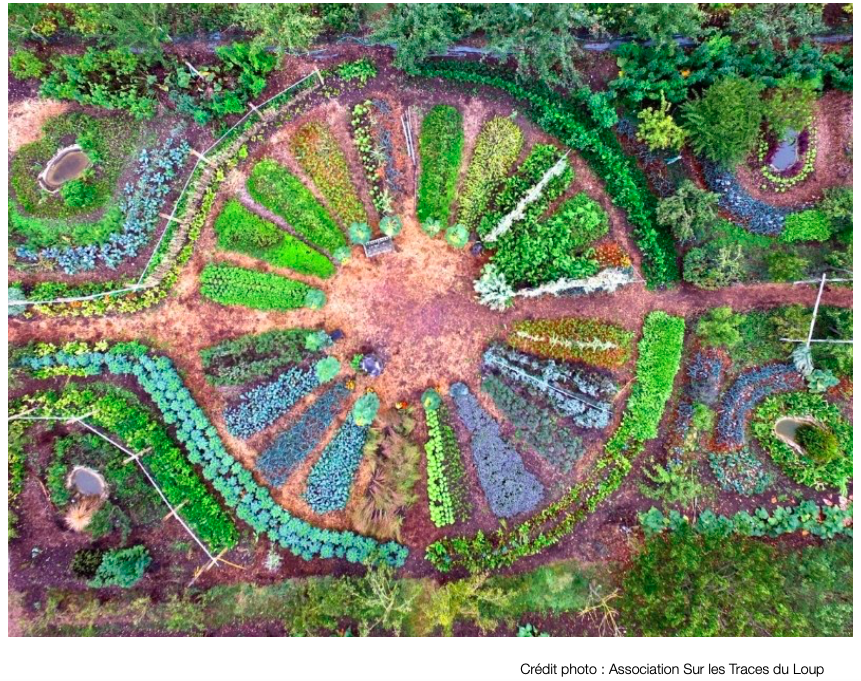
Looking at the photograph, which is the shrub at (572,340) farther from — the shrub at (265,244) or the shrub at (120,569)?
the shrub at (120,569)

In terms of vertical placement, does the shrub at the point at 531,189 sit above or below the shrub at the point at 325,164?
below

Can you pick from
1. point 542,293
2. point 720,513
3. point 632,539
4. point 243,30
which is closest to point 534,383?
point 542,293

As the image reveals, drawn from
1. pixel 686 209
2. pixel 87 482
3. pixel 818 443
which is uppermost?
pixel 686 209

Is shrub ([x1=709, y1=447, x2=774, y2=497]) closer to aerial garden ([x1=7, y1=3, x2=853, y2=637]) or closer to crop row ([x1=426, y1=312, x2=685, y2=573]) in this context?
aerial garden ([x1=7, y1=3, x2=853, y2=637])

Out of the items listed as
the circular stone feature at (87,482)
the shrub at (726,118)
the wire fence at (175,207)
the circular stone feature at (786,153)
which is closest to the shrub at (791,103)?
the shrub at (726,118)

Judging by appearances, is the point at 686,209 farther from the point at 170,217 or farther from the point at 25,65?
the point at 25,65

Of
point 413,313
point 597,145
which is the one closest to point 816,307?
point 597,145
